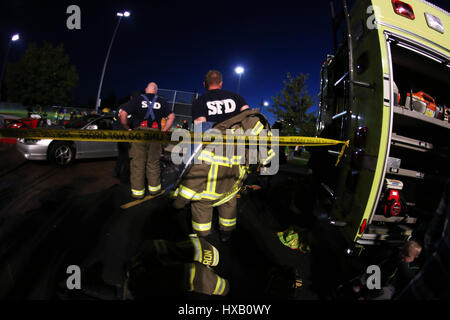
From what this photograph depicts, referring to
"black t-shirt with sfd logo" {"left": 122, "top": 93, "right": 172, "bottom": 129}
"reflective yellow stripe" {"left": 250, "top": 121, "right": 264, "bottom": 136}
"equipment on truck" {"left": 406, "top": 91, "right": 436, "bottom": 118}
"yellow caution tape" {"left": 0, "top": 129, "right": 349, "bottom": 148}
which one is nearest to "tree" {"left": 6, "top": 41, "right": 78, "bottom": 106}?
"black t-shirt with sfd logo" {"left": 122, "top": 93, "right": 172, "bottom": 129}

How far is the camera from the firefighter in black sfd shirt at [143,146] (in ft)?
11.1

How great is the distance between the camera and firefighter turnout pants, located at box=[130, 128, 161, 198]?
339 centimetres

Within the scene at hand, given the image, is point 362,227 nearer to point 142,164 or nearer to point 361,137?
point 361,137

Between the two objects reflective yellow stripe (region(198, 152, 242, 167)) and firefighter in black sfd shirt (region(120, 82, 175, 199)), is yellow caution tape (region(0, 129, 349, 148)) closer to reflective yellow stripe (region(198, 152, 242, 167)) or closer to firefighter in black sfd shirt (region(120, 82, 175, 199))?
reflective yellow stripe (region(198, 152, 242, 167))

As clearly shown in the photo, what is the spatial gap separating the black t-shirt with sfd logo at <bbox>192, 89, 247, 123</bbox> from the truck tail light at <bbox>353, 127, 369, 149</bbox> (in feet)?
4.42

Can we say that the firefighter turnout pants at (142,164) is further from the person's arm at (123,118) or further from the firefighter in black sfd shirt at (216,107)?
the firefighter in black sfd shirt at (216,107)

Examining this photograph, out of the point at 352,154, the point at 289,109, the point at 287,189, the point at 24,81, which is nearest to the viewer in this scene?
the point at 352,154

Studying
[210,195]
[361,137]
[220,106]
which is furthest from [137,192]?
[361,137]

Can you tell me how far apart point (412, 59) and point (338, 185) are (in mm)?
1879

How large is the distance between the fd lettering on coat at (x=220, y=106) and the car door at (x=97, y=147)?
15.1ft

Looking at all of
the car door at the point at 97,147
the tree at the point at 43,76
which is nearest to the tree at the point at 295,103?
the car door at the point at 97,147
